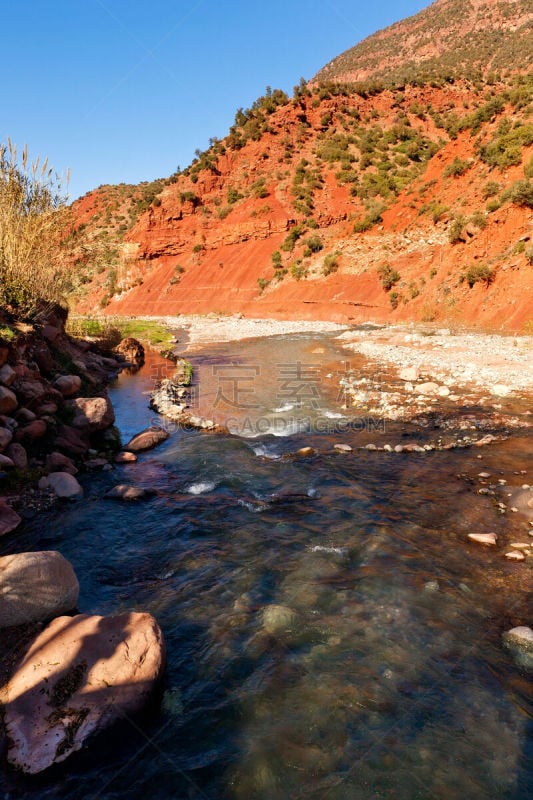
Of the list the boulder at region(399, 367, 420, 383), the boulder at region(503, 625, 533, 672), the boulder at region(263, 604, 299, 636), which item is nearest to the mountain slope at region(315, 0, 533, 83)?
the boulder at region(399, 367, 420, 383)

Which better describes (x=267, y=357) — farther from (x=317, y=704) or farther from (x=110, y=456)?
(x=317, y=704)

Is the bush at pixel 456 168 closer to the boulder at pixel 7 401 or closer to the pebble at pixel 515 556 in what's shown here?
the pebble at pixel 515 556

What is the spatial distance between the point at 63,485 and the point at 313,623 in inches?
181

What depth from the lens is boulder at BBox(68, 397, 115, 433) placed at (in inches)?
350

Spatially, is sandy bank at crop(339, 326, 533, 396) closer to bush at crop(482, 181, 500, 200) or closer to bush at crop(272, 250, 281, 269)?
bush at crop(482, 181, 500, 200)

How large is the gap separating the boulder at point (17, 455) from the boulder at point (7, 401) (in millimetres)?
598

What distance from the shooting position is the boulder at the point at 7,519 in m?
5.79

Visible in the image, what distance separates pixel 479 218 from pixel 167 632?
27.0 meters

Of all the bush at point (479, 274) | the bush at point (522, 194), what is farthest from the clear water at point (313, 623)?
the bush at point (522, 194)

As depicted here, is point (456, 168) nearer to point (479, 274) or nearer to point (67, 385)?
point (479, 274)

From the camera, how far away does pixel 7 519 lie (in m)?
5.94

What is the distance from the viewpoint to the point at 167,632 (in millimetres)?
4203

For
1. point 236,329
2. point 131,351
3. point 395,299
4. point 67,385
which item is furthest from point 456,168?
point 67,385

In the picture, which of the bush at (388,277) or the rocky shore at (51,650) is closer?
the rocky shore at (51,650)
